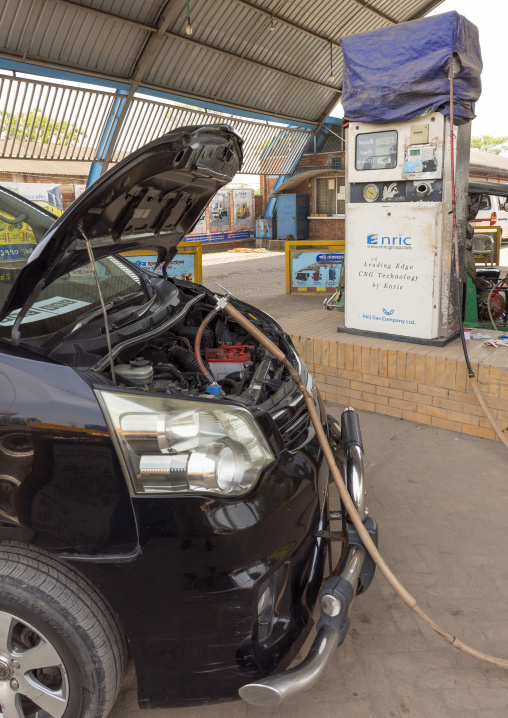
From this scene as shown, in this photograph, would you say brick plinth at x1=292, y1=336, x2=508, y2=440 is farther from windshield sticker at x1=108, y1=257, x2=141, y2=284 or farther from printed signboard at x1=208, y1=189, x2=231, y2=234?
printed signboard at x1=208, y1=189, x2=231, y2=234

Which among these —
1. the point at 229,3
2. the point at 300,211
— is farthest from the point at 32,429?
the point at 300,211

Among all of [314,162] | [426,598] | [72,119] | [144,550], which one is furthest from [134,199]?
[314,162]

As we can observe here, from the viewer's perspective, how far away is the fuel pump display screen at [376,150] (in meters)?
4.66

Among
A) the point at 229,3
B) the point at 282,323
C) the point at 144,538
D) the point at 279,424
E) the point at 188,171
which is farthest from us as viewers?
the point at 229,3

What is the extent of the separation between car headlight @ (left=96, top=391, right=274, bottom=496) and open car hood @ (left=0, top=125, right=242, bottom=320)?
69 cm

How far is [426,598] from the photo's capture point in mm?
2686

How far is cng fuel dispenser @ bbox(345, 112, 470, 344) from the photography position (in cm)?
449

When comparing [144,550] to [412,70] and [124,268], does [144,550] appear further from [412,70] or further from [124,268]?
[412,70]

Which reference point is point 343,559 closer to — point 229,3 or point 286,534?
point 286,534

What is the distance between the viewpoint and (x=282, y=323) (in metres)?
5.75

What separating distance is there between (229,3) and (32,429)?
38.9ft

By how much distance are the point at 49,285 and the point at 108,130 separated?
33.0 ft

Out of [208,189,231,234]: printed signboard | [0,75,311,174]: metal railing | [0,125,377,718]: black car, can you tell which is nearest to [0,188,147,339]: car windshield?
[0,125,377,718]: black car

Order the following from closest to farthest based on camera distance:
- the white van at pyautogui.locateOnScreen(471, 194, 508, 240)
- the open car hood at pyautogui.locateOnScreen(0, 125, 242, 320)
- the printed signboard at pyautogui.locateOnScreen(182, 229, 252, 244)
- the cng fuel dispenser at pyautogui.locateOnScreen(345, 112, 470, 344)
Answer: the open car hood at pyautogui.locateOnScreen(0, 125, 242, 320) < the cng fuel dispenser at pyautogui.locateOnScreen(345, 112, 470, 344) < the white van at pyautogui.locateOnScreen(471, 194, 508, 240) < the printed signboard at pyautogui.locateOnScreen(182, 229, 252, 244)
